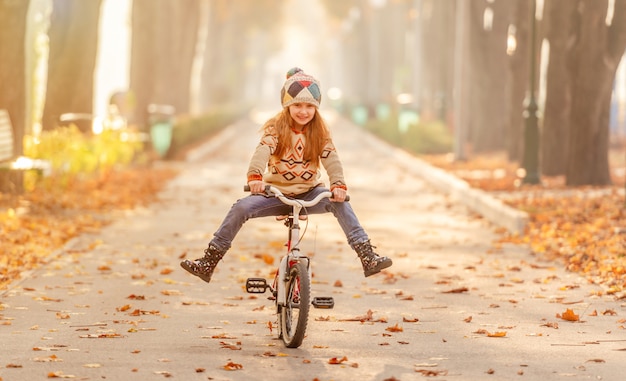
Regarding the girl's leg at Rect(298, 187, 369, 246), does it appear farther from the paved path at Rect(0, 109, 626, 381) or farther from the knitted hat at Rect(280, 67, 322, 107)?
the paved path at Rect(0, 109, 626, 381)

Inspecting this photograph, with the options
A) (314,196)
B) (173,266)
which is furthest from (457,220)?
(314,196)

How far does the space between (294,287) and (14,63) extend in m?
12.7

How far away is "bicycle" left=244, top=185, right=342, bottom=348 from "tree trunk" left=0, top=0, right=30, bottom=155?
12128 mm

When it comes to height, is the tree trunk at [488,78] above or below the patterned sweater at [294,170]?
above

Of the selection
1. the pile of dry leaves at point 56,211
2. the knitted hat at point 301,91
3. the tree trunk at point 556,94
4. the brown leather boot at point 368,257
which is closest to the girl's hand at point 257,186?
the knitted hat at point 301,91

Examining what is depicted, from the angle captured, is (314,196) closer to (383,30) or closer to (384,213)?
(384,213)

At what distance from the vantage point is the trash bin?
106ft

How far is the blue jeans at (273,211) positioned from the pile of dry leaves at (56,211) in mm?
3332

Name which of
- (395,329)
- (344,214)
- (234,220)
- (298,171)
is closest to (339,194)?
(344,214)

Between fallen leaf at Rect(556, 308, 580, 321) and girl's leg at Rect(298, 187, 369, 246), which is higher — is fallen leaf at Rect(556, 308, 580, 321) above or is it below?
below

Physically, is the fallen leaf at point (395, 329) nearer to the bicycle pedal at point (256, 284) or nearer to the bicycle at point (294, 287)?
the bicycle at point (294, 287)

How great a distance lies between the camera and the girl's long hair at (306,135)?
9.27m

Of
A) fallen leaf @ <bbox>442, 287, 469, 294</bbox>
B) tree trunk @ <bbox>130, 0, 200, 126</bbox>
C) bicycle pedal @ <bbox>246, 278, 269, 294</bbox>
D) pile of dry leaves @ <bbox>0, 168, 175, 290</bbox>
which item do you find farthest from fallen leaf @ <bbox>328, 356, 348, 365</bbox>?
tree trunk @ <bbox>130, 0, 200, 126</bbox>

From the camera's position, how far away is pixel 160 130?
3241 centimetres
